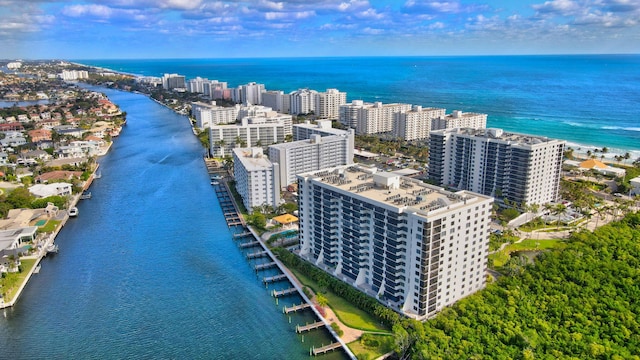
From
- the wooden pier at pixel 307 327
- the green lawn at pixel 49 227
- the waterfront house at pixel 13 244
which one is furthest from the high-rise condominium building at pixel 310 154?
the wooden pier at pixel 307 327

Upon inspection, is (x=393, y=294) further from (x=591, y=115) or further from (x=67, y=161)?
(x=591, y=115)

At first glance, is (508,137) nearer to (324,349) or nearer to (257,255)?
(257,255)

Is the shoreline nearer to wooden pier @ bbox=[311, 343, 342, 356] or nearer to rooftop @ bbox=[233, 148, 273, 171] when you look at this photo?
rooftop @ bbox=[233, 148, 273, 171]

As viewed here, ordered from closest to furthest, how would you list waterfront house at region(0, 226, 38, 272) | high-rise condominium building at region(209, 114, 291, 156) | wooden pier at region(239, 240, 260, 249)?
waterfront house at region(0, 226, 38, 272) < wooden pier at region(239, 240, 260, 249) < high-rise condominium building at region(209, 114, 291, 156)

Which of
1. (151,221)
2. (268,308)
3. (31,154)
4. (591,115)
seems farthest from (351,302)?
(591,115)

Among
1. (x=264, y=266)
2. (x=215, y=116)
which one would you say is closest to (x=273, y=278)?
(x=264, y=266)

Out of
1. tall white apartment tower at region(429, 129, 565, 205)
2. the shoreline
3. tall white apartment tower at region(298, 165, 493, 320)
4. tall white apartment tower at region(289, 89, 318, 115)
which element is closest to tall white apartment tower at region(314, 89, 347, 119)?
tall white apartment tower at region(289, 89, 318, 115)

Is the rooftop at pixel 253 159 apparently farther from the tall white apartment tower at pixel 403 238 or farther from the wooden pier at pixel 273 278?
the wooden pier at pixel 273 278
